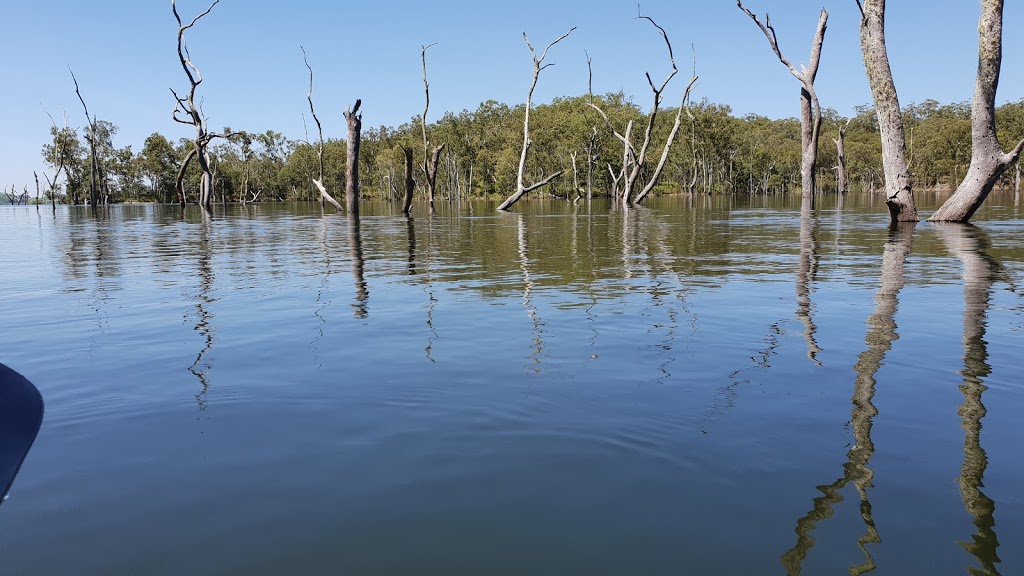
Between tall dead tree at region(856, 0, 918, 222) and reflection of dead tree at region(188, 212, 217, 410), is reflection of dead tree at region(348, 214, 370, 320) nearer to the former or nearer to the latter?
reflection of dead tree at region(188, 212, 217, 410)

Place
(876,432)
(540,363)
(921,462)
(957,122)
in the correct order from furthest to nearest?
(957,122), (540,363), (876,432), (921,462)

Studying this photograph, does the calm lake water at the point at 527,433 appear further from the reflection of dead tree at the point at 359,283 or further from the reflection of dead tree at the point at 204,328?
the reflection of dead tree at the point at 359,283

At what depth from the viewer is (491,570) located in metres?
2.53

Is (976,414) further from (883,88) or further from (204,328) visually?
(883,88)

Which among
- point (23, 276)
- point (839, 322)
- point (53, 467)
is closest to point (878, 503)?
point (53, 467)

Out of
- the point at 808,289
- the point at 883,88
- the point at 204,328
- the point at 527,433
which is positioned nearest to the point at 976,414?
the point at 527,433

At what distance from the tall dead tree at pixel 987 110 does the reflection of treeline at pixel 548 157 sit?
56579 mm

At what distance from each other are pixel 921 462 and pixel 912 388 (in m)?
1.54

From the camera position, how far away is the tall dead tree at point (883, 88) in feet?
72.6

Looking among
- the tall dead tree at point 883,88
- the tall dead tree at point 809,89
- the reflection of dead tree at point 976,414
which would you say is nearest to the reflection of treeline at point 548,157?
the tall dead tree at point 809,89

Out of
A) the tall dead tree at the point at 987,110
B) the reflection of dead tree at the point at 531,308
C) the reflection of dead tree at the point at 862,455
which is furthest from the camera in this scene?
the tall dead tree at the point at 987,110

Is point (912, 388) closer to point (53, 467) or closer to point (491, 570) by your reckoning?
point (491, 570)

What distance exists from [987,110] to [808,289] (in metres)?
15.8

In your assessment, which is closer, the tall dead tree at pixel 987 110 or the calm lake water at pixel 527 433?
the calm lake water at pixel 527 433
